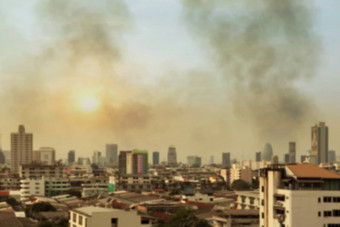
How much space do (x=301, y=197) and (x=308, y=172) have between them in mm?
1309

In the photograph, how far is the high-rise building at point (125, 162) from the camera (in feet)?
422

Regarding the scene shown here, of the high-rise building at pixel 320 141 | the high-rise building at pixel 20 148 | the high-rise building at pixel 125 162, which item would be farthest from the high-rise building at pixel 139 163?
the high-rise building at pixel 320 141

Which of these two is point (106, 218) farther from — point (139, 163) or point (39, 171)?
point (139, 163)

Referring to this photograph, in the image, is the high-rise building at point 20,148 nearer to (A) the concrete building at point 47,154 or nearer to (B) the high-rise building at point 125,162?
(B) the high-rise building at point 125,162

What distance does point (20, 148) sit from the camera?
144 meters

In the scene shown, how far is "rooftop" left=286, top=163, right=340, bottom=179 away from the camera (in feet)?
84.4

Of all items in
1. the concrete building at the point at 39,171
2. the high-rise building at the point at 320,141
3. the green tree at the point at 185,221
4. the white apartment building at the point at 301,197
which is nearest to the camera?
the white apartment building at the point at 301,197

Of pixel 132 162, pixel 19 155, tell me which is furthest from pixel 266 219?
pixel 19 155

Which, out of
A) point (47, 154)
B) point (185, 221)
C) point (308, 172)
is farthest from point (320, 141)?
point (308, 172)

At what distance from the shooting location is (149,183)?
86.1 m

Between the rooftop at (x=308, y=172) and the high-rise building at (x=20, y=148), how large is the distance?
121896 mm

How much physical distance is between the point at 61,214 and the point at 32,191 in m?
27.6

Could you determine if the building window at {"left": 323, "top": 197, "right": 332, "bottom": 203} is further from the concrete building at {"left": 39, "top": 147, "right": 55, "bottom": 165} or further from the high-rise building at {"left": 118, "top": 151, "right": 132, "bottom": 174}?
the concrete building at {"left": 39, "top": 147, "right": 55, "bottom": 165}

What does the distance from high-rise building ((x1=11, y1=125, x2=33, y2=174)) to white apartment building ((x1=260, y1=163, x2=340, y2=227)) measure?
399 feet
